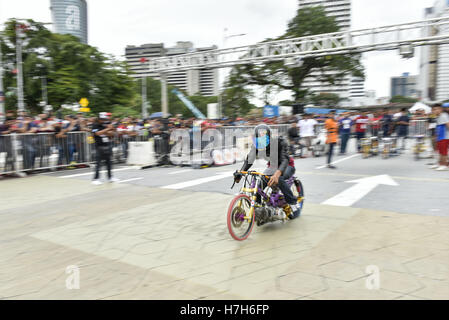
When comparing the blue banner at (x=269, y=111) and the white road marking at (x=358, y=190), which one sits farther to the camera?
the blue banner at (x=269, y=111)

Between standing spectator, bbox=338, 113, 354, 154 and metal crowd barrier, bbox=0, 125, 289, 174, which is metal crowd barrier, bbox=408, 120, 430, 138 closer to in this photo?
standing spectator, bbox=338, 113, 354, 154

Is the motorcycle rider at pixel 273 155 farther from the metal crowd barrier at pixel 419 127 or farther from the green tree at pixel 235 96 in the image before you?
the green tree at pixel 235 96

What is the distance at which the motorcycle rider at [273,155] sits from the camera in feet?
17.7

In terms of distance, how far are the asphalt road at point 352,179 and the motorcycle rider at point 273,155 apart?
2044mm

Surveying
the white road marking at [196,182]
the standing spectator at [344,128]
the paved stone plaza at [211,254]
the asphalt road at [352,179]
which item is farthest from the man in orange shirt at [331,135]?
the paved stone plaza at [211,254]

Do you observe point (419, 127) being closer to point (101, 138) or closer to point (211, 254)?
point (101, 138)

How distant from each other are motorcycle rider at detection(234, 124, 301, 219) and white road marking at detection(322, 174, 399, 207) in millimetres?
1911

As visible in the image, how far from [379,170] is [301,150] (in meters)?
4.85

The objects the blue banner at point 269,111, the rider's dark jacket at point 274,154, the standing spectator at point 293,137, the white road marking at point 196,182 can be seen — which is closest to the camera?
the rider's dark jacket at point 274,154

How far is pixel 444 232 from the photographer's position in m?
5.11

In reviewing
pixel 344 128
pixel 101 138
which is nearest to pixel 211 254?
pixel 101 138

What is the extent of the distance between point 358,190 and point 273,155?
3653 mm
